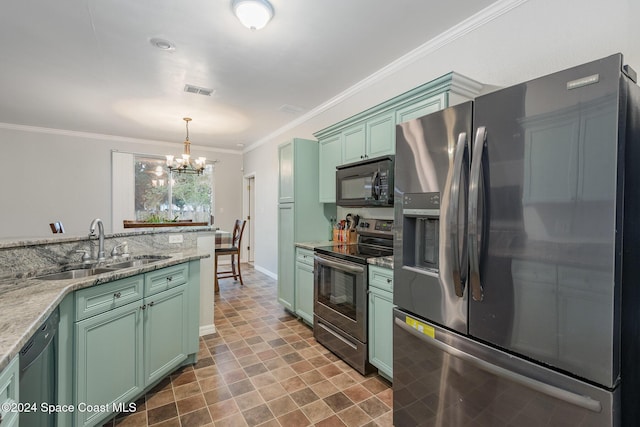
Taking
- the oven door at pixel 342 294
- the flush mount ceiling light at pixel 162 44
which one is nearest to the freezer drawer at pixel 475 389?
the oven door at pixel 342 294

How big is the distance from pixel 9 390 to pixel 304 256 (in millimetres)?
2518

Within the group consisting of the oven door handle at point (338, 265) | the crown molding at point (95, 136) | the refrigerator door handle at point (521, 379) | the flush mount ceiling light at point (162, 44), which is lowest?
the refrigerator door handle at point (521, 379)

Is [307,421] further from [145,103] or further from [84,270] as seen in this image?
[145,103]

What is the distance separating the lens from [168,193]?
6484mm

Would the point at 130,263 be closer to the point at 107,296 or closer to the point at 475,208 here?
the point at 107,296

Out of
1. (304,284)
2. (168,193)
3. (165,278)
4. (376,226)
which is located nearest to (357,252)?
(376,226)

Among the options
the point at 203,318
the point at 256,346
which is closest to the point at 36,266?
the point at 203,318

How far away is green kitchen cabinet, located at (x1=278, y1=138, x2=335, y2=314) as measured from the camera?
11.6ft

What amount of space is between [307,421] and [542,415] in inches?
51.7

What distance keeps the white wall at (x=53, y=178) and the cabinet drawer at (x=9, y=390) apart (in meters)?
4.84

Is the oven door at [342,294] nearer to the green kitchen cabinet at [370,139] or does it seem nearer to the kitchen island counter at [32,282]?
the green kitchen cabinet at [370,139]

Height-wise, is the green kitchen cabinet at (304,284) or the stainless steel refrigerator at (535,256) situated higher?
the stainless steel refrigerator at (535,256)

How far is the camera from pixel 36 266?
190 centimetres

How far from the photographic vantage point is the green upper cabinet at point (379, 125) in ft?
6.78
